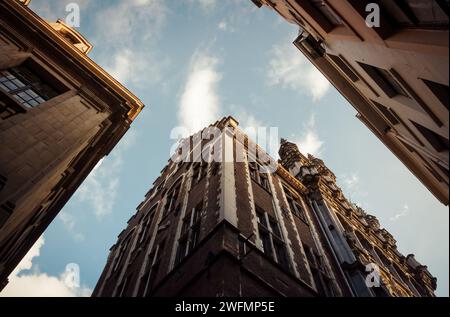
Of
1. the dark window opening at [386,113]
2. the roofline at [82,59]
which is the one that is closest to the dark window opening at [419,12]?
the dark window opening at [386,113]

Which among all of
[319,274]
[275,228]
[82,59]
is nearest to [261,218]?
[275,228]

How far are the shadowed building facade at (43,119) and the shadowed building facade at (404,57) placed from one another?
9636 millimetres

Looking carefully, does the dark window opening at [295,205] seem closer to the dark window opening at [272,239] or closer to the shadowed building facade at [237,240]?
the shadowed building facade at [237,240]

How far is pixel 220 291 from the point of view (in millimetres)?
9266

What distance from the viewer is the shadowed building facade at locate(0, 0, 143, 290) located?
32.3 ft

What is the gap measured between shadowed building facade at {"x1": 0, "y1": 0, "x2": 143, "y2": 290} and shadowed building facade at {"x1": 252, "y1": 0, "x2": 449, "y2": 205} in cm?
964

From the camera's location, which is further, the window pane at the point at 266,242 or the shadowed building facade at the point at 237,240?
the window pane at the point at 266,242

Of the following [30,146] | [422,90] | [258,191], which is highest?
[258,191]

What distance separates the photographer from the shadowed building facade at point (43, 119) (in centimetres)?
985

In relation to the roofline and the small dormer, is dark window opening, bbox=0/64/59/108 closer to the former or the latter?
the roofline

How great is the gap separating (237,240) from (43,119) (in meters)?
8.33
